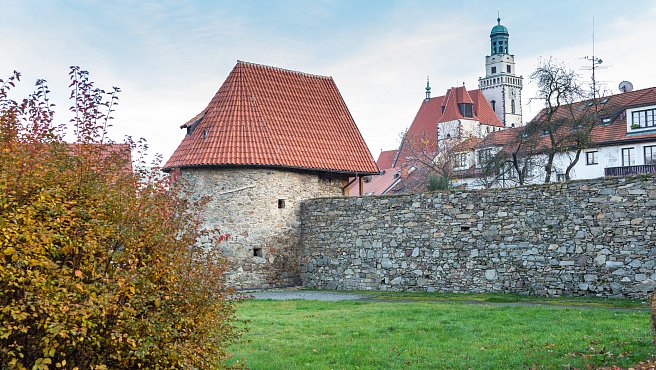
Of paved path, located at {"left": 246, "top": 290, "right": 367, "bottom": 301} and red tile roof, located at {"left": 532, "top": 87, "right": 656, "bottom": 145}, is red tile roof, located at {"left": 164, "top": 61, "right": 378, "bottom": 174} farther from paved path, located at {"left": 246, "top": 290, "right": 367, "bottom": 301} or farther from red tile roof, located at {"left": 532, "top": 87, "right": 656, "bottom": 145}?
red tile roof, located at {"left": 532, "top": 87, "right": 656, "bottom": 145}

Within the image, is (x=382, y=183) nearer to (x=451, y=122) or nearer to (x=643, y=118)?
(x=451, y=122)

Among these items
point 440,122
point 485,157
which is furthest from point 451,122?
point 485,157

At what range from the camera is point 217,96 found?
23.8 m

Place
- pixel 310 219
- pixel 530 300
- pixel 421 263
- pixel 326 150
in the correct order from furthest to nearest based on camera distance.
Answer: pixel 326 150
pixel 310 219
pixel 421 263
pixel 530 300

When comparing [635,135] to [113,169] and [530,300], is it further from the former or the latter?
[113,169]

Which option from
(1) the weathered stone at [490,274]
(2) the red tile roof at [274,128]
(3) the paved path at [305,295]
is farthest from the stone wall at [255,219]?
(1) the weathered stone at [490,274]

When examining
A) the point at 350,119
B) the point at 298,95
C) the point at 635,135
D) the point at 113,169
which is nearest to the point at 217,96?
the point at 298,95

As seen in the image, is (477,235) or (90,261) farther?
Answer: (477,235)

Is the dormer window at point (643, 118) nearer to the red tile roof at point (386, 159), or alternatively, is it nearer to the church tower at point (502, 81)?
the red tile roof at point (386, 159)

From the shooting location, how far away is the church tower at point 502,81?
345 ft

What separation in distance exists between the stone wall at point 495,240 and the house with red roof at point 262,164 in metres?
0.94

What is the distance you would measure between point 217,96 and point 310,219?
5273 mm

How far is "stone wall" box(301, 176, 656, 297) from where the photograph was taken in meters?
15.8

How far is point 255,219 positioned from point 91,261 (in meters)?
16.7
